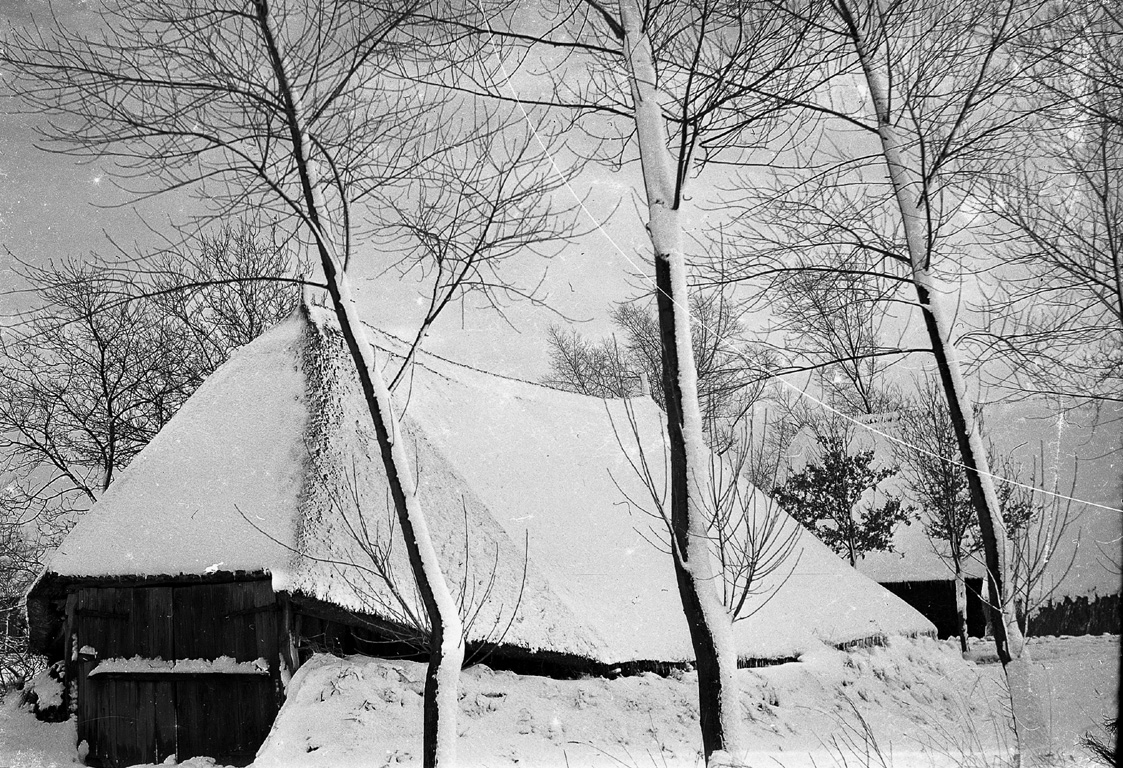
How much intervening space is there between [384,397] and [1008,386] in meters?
5.70

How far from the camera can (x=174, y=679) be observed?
7934 mm

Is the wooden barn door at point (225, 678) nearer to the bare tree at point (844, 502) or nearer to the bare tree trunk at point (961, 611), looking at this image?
the bare tree at point (844, 502)

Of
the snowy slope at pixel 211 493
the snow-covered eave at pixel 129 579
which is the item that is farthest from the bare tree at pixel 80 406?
the snow-covered eave at pixel 129 579

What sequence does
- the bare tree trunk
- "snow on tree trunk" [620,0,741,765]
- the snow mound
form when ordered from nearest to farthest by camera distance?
1. "snow on tree trunk" [620,0,741,765]
2. the snow mound
3. the bare tree trunk

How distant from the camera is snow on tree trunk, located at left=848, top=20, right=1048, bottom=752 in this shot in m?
6.59

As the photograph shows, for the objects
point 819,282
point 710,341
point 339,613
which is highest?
point 710,341

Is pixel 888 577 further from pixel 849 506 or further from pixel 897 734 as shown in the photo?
pixel 897 734

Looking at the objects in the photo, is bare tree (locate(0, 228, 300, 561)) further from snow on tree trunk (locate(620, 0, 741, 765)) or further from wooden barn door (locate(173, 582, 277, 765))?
snow on tree trunk (locate(620, 0, 741, 765))

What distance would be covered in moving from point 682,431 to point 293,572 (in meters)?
4.13

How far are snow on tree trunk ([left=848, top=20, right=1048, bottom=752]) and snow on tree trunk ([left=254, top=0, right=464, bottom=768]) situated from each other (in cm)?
438

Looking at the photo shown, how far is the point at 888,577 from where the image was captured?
20484mm

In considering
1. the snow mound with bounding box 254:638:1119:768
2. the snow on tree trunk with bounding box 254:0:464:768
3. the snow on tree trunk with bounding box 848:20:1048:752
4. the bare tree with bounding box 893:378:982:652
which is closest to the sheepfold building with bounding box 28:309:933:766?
the snow mound with bounding box 254:638:1119:768

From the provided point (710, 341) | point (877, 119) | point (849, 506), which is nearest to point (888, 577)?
point (849, 506)

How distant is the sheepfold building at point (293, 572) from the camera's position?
299 inches
